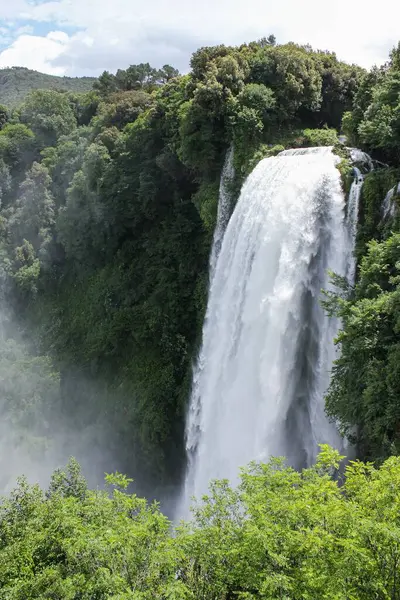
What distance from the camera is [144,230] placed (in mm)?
30641

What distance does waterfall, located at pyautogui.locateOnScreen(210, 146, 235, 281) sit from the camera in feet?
75.4

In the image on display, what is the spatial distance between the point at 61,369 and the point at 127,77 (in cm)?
2737

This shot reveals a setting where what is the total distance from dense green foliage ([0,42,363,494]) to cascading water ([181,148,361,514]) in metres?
4.47

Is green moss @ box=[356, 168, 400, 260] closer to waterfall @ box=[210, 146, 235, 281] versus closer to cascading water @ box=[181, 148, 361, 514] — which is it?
cascading water @ box=[181, 148, 361, 514]

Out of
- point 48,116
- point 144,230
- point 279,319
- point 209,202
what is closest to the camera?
point 279,319

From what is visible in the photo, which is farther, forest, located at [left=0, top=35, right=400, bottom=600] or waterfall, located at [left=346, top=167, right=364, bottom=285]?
waterfall, located at [left=346, top=167, right=364, bottom=285]

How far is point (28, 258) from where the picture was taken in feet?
117

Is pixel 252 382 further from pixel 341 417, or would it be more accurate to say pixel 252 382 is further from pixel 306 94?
pixel 306 94

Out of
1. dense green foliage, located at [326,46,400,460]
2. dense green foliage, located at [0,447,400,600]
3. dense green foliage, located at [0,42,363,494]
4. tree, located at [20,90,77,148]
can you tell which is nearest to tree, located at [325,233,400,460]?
dense green foliage, located at [326,46,400,460]

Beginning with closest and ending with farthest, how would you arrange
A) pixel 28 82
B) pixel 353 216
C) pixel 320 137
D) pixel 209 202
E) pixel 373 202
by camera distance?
pixel 373 202 → pixel 353 216 → pixel 320 137 → pixel 209 202 → pixel 28 82

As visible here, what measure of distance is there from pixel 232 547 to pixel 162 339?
62.3 ft

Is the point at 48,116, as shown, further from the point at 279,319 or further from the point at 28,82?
the point at 28,82

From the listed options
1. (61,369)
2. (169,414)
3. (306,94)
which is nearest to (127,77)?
(306,94)

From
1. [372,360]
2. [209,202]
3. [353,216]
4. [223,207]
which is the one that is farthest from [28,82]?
[372,360]
